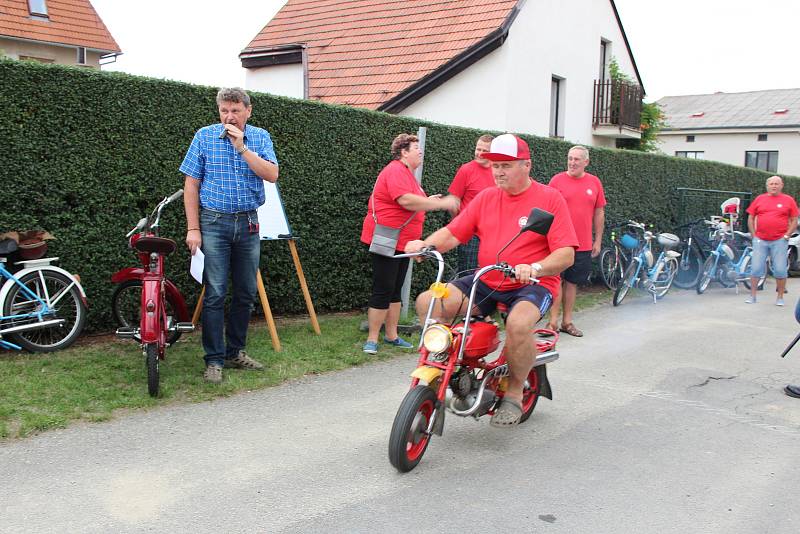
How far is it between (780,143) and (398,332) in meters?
46.2

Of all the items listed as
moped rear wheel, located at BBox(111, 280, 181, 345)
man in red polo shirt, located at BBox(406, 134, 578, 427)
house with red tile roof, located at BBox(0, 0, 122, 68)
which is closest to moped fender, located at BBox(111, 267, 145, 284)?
moped rear wheel, located at BBox(111, 280, 181, 345)

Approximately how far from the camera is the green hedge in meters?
6.06

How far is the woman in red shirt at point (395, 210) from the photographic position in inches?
270

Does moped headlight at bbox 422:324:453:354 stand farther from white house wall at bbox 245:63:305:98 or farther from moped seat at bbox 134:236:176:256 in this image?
white house wall at bbox 245:63:305:98

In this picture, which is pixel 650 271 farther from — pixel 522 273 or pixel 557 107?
pixel 557 107

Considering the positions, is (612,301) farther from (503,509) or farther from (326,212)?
(503,509)

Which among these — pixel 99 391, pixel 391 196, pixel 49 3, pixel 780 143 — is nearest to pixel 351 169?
pixel 391 196

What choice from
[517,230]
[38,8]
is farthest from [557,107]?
[38,8]

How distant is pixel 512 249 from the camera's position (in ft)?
15.4

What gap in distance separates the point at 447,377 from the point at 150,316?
2.37 m

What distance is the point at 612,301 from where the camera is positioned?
11.5m

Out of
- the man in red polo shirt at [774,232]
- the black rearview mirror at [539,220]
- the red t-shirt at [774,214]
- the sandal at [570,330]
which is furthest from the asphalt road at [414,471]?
the red t-shirt at [774,214]

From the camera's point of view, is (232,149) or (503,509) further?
(232,149)

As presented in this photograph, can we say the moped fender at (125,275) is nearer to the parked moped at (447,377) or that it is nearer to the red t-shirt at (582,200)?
the parked moped at (447,377)
